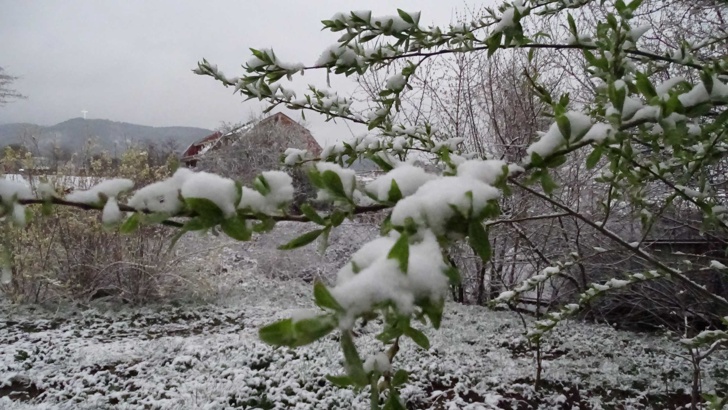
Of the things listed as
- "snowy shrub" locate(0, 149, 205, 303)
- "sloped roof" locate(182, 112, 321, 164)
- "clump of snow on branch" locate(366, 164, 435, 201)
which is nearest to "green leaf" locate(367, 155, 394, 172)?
"clump of snow on branch" locate(366, 164, 435, 201)

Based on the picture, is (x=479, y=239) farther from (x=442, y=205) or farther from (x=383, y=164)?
(x=383, y=164)

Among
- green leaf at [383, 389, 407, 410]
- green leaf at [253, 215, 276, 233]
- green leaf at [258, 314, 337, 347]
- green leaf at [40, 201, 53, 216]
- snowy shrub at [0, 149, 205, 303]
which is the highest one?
green leaf at [40, 201, 53, 216]

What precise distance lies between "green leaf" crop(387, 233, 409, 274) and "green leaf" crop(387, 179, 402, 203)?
139 millimetres

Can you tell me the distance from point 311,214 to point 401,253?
0.68 ft

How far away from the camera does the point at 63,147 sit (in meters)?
6.56

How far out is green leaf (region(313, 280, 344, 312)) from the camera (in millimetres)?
311

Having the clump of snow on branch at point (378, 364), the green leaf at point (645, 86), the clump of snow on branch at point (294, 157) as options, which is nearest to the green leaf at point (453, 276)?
the clump of snow on branch at point (378, 364)

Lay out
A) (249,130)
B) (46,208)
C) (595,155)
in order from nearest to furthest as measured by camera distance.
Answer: (46,208)
(595,155)
(249,130)

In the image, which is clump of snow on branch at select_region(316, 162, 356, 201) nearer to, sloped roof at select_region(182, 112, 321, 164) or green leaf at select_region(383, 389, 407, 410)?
green leaf at select_region(383, 389, 407, 410)

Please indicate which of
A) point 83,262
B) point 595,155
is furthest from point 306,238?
point 83,262

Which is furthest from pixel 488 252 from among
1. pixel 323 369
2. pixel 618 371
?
pixel 618 371

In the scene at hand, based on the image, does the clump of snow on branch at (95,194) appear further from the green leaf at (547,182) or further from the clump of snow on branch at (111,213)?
the green leaf at (547,182)

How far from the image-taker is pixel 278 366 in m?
3.99

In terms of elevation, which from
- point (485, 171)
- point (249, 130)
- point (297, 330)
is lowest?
point (297, 330)
